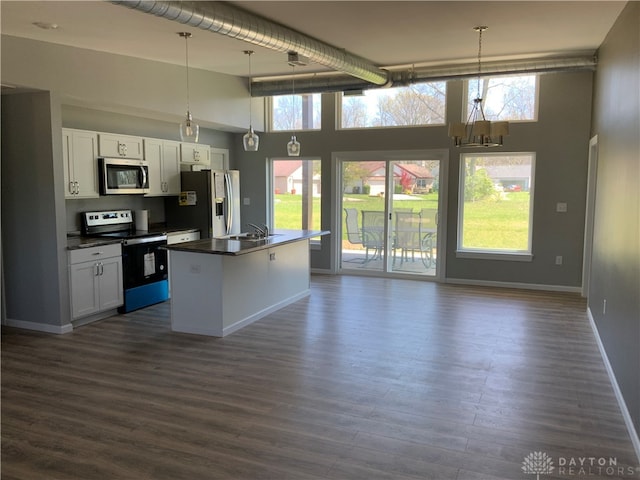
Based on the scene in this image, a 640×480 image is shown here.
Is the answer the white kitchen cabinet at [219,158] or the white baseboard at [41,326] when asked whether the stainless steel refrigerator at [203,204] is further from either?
the white baseboard at [41,326]

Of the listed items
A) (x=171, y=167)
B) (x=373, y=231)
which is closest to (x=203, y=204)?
(x=171, y=167)

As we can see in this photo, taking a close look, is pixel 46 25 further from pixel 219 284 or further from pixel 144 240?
pixel 219 284

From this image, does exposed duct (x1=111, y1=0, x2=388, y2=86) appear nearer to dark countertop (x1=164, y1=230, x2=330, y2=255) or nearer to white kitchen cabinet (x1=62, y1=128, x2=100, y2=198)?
dark countertop (x1=164, y1=230, x2=330, y2=255)

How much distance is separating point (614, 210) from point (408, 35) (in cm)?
256

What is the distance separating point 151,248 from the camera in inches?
243

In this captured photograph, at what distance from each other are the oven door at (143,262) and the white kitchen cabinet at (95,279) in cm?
10

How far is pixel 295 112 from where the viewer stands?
859cm

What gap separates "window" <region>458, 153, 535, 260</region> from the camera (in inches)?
291

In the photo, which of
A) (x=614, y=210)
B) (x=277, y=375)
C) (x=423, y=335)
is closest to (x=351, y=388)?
(x=277, y=375)

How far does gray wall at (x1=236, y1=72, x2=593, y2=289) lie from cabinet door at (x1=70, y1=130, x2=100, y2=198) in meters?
4.04

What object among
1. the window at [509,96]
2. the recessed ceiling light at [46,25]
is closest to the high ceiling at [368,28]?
the recessed ceiling light at [46,25]

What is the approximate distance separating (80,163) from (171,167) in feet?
5.20

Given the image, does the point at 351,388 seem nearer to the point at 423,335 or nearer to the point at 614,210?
the point at 423,335

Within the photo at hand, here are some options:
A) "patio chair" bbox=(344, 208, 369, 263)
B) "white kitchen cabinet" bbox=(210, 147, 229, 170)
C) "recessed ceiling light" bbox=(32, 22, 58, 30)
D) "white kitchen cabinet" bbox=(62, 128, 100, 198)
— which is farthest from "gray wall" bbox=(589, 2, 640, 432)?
"white kitchen cabinet" bbox=(210, 147, 229, 170)
